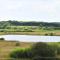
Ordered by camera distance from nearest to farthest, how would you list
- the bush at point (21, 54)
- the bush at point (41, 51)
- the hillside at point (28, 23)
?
1. the bush at point (41, 51)
2. the bush at point (21, 54)
3. the hillside at point (28, 23)

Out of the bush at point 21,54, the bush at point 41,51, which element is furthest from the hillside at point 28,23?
the bush at point 41,51

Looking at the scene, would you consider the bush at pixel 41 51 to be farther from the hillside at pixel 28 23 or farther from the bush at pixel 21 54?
the hillside at pixel 28 23

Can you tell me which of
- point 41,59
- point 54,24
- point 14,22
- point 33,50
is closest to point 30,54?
point 33,50

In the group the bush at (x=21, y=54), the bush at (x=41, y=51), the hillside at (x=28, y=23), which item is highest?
the bush at (x=41, y=51)

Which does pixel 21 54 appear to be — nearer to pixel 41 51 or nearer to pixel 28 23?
pixel 41 51

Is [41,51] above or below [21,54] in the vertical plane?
above

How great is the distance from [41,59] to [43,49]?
13.0ft

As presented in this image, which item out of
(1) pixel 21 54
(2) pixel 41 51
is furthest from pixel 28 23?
(2) pixel 41 51

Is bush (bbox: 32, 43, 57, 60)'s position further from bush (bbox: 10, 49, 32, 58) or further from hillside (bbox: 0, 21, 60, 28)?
hillside (bbox: 0, 21, 60, 28)

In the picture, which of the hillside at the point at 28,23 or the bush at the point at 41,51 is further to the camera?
the hillside at the point at 28,23

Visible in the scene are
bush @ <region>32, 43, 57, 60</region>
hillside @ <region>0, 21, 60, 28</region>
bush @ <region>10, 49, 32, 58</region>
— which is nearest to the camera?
bush @ <region>32, 43, 57, 60</region>

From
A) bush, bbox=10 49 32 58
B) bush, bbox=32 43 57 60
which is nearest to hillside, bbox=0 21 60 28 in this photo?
bush, bbox=10 49 32 58

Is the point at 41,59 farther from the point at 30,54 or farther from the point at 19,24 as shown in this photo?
the point at 19,24

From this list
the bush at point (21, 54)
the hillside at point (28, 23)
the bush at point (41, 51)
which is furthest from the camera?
the hillside at point (28, 23)
